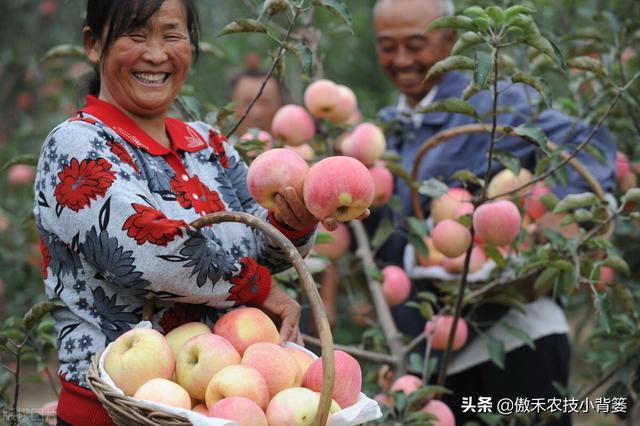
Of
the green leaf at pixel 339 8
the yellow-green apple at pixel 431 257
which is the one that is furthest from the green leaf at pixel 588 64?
the yellow-green apple at pixel 431 257

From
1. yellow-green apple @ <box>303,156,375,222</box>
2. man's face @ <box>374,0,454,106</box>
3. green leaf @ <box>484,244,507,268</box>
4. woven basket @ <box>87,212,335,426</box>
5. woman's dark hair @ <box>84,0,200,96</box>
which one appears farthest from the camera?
man's face @ <box>374,0,454,106</box>

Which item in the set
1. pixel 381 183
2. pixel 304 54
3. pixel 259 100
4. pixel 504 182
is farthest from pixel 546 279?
pixel 259 100

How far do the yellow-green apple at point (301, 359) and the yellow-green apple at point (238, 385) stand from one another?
83 millimetres

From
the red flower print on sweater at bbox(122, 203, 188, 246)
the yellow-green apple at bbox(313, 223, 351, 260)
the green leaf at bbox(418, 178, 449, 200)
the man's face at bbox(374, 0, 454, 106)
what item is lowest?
the yellow-green apple at bbox(313, 223, 351, 260)

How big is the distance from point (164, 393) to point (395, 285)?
50.6 inches

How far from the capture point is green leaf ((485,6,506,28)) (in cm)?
168

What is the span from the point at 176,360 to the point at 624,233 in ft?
6.20

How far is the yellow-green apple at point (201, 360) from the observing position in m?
1.27

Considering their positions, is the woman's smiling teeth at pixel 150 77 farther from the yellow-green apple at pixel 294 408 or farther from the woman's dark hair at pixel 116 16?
the yellow-green apple at pixel 294 408

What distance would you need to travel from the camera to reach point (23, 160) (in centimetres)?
195

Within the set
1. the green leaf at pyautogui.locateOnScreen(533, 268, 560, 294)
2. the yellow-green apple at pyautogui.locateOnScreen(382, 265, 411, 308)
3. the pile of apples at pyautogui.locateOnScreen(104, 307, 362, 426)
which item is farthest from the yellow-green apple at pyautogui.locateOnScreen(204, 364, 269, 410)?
the yellow-green apple at pyautogui.locateOnScreen(382, 265, 411, 308)

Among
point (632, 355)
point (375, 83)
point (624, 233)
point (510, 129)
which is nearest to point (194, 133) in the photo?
point (510, 129)

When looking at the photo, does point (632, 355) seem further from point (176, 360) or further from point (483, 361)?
point (176, 360)

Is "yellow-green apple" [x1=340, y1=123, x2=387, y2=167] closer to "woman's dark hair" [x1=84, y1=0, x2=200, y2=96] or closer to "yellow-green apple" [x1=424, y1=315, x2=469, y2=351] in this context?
"yellow-green apple" [x1=424, y1=315, x2=469, y2=351]
